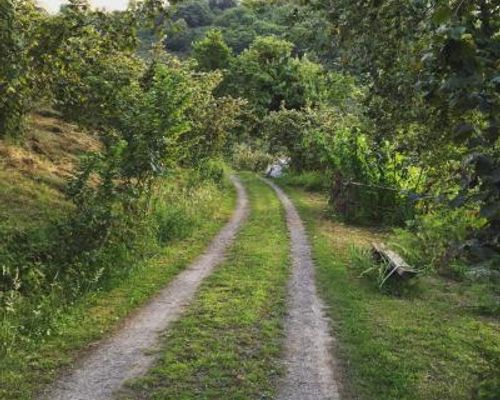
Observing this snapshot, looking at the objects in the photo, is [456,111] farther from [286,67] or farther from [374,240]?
[286,67]

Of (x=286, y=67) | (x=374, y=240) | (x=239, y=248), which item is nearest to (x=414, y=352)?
(x=239, y=248)

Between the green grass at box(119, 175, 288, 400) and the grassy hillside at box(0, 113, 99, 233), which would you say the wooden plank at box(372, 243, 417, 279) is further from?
the grassy hillside at box(0, 113, 99, 233)

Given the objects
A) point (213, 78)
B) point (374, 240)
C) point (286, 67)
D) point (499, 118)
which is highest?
point (286, 67)

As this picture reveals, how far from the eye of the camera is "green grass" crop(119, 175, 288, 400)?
708cm

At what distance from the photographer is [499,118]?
3.69m

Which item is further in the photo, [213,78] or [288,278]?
[213,78]

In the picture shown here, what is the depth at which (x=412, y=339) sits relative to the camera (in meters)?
9.32

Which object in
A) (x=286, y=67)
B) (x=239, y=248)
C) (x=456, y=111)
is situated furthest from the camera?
(x=286, y=67)

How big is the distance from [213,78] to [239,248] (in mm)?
11261

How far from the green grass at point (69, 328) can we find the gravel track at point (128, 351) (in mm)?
202

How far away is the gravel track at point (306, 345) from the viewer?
7.21 m

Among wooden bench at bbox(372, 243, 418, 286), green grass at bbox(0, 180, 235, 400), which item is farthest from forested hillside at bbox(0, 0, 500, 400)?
wooden bench at bbox(372, 243, 418, 286)

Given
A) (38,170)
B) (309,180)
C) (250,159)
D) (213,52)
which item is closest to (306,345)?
(38,170)

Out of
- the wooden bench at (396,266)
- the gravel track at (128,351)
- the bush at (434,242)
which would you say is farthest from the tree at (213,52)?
the gravel track at (128,351)
